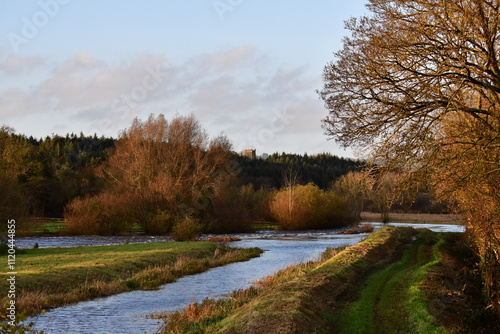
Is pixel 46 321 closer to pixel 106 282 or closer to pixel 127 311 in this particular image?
pixel 127 311

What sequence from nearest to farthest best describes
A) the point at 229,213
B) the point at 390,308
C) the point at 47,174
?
the point at 390,308
the point at 229,213
the point at 47,174

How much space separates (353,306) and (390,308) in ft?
3.39

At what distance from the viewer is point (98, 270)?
80.0ft

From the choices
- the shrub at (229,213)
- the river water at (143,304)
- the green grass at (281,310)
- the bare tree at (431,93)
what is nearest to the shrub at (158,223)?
the shrub at (229,213)

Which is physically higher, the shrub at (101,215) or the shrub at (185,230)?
the shrub at (101,215)

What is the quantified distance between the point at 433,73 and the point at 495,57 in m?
1.76

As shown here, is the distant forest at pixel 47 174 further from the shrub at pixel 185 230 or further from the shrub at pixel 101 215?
the shrub at pixel 185 230

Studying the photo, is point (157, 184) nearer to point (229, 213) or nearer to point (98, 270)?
point (229, 213)

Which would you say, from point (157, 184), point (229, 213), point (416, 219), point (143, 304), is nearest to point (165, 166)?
point (157, 184)

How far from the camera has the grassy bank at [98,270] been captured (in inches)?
755

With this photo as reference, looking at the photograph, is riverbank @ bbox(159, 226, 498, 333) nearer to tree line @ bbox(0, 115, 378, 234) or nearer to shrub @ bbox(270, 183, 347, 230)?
tree line @ bbox(0, 115, 378, 234)

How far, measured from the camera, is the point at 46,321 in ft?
53.2

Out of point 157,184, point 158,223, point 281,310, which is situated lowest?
point 281,310

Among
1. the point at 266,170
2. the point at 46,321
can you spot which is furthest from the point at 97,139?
the point at 46,321
